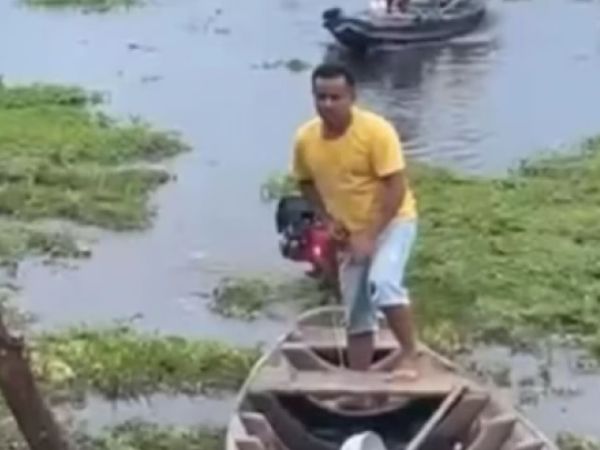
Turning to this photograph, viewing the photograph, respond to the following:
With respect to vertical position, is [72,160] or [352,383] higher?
[352,383]

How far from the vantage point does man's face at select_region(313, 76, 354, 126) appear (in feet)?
29.3

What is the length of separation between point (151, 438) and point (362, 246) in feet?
5.13

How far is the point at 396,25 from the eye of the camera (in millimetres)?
27250

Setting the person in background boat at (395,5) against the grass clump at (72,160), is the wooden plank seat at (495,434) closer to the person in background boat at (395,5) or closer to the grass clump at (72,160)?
the grass clump at (72,160)

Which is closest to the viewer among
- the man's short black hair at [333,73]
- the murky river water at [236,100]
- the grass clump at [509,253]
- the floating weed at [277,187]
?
the man's short black hair at [333,73]

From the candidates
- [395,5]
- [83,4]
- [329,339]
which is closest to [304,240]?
[329,339]

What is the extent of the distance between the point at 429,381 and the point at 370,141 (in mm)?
1122

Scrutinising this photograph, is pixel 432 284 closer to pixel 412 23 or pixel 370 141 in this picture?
pixel 370 141

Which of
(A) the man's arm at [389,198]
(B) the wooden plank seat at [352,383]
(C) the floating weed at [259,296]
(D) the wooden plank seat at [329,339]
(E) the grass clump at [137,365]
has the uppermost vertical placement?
(A) the man's arm at [389,198]

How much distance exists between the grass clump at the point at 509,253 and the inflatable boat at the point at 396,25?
29.1 feet

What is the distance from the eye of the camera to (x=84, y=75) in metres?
25.0

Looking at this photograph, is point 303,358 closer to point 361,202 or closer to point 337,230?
point 337,230

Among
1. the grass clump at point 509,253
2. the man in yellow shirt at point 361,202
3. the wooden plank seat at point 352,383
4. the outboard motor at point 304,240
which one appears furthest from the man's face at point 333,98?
the outboard motor at point 304,240

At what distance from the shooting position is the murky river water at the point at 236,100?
14080 mm
